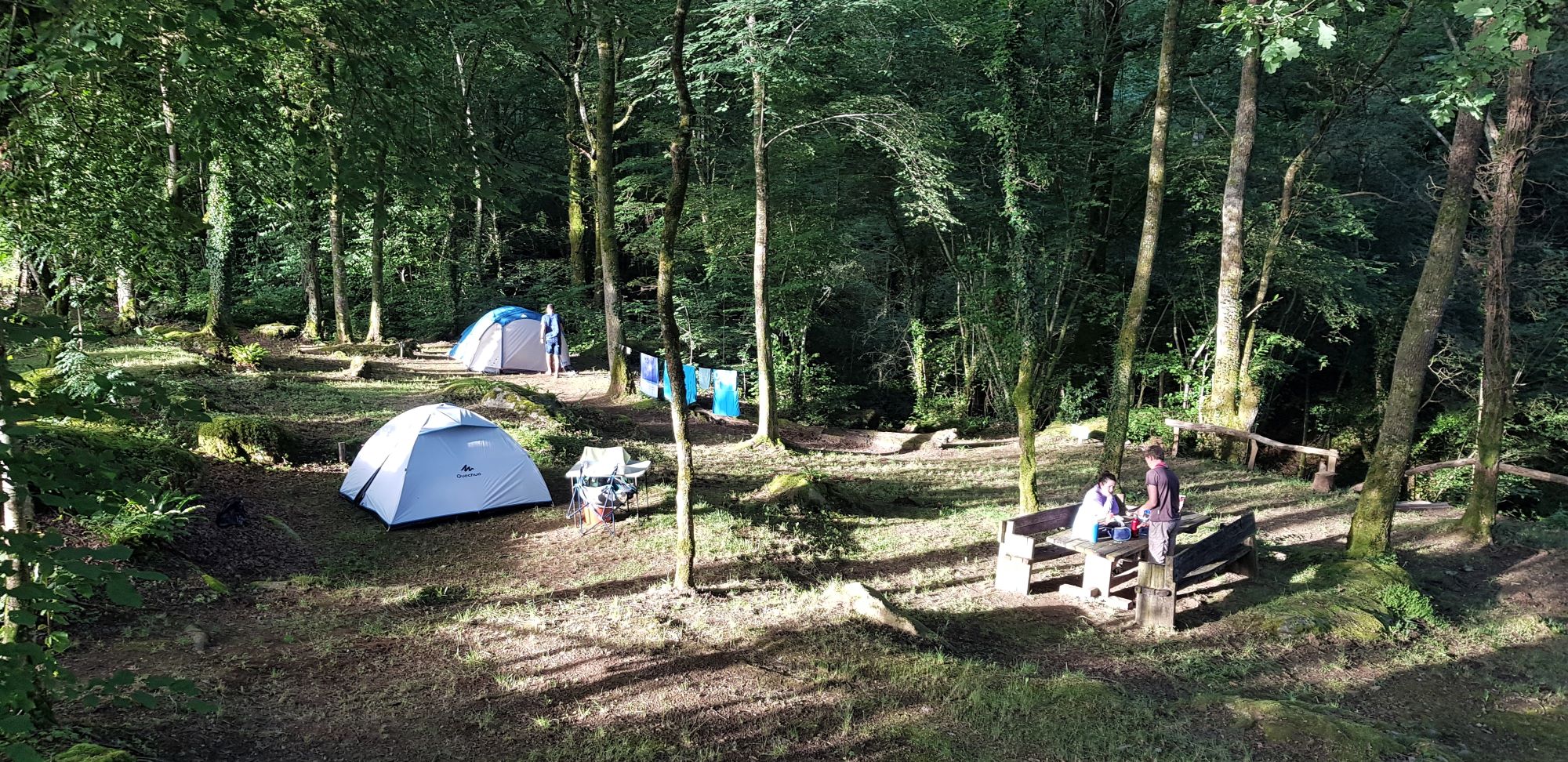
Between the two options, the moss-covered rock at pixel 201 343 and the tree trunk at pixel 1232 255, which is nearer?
the tree trunk at pixel 1232 255

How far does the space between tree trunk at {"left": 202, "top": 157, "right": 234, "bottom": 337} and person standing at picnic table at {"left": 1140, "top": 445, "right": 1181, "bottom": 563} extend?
1384 cm

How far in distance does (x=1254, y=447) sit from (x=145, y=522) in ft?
54.3

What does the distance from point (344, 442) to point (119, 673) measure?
376 inches

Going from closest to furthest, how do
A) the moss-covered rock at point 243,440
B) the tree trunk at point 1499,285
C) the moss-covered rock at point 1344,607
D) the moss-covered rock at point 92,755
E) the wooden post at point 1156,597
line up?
1. the moss-covered rock at point 92,755
2. the moss-covered rock at point 1344,607
3. the wooden post at point 1156,597
4. the tree trunk at point 1499,285
5. the moss-covered rock at point 243,440

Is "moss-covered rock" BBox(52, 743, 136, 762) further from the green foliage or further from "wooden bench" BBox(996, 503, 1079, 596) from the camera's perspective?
"wooden bench" BBox(996, 503, 1079, 596)

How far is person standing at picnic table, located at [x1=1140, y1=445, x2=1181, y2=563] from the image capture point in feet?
25.9

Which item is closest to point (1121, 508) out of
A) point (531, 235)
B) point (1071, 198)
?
point (1071, 198)

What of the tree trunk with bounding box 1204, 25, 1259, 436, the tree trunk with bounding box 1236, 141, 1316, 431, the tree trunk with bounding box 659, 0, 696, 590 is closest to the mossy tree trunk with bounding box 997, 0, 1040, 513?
the tree trunk with bounding box 1204, 25, 1259, 436

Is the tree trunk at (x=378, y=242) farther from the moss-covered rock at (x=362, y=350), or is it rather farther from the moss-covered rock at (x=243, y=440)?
the moss-covered rock at (x=243, y=440)

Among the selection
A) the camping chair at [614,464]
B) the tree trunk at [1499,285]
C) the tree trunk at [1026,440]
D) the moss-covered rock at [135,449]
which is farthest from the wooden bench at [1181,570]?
the moss-covered rock at [135,449]

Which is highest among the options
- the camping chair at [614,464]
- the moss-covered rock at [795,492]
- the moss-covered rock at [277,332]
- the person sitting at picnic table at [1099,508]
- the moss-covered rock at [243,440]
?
the moss-covered rock at [277,332]

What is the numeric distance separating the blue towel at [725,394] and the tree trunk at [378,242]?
23.8 ft

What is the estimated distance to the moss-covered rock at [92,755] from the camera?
3912mm

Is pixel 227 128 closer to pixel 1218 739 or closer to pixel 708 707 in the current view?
pixel 708 707
